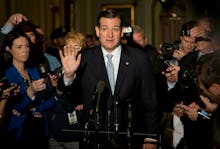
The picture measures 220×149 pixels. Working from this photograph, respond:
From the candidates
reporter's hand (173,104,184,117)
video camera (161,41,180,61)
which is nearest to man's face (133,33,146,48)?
video camera (161,41,180,61)

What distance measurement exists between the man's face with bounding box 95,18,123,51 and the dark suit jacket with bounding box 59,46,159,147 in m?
0.15

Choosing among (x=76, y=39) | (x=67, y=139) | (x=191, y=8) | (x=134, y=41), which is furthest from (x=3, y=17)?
Result: (x=191, y=8)

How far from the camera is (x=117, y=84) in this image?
350 centimetres

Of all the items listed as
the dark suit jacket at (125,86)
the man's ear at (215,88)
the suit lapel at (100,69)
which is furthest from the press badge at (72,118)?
the man's ear at (215,88)

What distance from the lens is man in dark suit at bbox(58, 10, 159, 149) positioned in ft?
11.2

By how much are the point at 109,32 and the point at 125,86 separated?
1.38ft

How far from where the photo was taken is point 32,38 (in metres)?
4.60

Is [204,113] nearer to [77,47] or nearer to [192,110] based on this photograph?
[192,110]

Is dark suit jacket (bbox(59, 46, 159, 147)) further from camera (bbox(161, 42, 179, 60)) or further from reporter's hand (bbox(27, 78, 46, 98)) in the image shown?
camera (bbox(161, 42, 179, 60))

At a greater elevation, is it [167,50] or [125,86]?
[167,50]

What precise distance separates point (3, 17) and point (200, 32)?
171 inches

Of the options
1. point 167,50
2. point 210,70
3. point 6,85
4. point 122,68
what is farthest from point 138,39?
point 210,70

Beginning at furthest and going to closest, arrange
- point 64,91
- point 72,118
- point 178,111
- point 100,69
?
point 178,111, point 72,118, point 100,69, point 64,91

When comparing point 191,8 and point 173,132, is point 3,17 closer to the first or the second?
point 173,132
